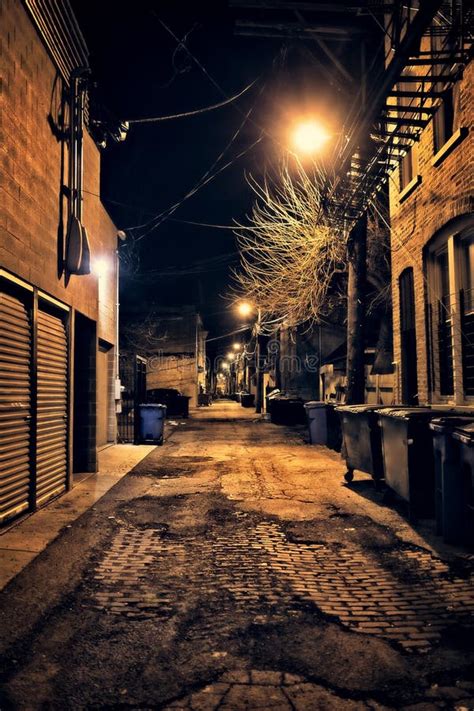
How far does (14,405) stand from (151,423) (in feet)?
29.6

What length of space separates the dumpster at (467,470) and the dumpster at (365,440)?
7.14ft

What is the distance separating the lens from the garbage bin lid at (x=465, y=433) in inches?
195

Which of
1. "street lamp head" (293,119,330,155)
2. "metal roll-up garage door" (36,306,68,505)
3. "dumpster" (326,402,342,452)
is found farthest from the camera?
"dumpster" (326,402,342,452)

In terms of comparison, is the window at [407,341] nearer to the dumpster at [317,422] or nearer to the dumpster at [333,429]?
the dumpster at [333,429]

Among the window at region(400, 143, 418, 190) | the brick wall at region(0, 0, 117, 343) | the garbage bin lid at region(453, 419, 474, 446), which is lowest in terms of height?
the garbage bin lid at region(453, 419, 474, 446)

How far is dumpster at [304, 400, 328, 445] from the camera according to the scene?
1505cm

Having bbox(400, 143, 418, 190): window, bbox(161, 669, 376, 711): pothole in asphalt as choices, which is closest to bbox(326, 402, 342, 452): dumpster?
bbox(400, 143, 418, 190): window

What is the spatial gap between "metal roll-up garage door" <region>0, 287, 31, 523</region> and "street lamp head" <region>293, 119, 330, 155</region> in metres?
6.40

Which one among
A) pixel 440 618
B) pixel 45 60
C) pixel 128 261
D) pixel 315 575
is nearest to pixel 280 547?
pixel 315 575

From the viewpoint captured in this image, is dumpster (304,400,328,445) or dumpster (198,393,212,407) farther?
dumpster (198,393,212,407)

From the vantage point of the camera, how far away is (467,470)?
535 cm

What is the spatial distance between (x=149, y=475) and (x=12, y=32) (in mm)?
7521

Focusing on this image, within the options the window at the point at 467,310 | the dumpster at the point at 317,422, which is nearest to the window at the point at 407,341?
the window at the point at 467,310

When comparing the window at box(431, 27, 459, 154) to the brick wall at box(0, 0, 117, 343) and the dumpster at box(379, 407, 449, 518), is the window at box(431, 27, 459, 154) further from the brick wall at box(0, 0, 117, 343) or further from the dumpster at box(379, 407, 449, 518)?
the brick wall at box(0, 0, 117, 343)
